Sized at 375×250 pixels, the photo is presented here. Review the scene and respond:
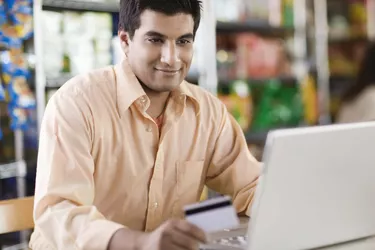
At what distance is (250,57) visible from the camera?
467 cm

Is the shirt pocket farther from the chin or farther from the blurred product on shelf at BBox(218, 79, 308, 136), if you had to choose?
the blurred product on shelf at BBox(218, 79, 308, 136)

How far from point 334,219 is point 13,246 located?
2.29 m

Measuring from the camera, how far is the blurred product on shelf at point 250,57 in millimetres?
4496

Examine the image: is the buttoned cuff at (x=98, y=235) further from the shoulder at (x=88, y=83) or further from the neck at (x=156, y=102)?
the neck at (x=156, y=102)

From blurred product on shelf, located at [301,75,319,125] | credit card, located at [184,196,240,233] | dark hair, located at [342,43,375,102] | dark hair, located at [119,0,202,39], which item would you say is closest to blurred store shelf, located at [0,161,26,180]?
dark hair, located at [119,0,202,39]

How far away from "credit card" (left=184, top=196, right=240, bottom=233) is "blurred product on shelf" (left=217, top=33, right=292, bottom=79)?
3348mm

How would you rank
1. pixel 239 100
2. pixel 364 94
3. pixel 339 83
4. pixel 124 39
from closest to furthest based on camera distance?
pixel 124 39 < pixel 364 94 < pixel 239 100 < pixel 339 83

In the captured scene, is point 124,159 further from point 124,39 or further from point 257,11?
point 257,11

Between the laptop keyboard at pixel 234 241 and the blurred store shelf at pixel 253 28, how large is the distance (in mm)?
3058

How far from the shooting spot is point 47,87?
11.2 ft

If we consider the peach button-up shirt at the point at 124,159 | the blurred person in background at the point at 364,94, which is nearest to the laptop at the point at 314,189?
the peach button-up shirt at the point at 124,159

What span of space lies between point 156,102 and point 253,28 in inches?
120

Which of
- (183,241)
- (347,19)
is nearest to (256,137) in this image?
(347,19)

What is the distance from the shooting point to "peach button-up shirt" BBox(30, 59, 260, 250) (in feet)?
4.79
